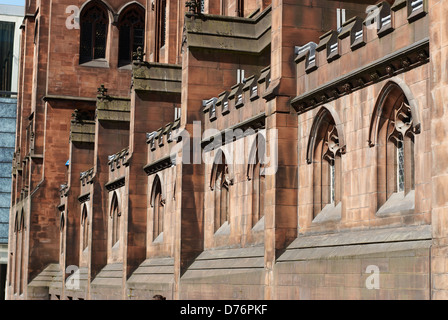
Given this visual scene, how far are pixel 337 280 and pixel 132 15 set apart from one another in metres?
38.9

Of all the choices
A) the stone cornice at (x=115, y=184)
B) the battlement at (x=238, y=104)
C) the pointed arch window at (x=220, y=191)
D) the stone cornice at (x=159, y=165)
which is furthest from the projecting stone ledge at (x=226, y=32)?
the stone cornice at (x=115, y=184)

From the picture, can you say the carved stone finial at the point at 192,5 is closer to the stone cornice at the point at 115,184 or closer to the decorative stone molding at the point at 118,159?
the decorative stone molding at the point at 118,159

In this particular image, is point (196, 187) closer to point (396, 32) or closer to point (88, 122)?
point (396, 32)

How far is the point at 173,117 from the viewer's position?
3247cm

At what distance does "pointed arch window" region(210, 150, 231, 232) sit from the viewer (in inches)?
986

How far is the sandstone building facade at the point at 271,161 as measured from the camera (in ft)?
49.8

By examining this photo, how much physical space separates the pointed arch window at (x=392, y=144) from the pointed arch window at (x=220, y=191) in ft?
28.6

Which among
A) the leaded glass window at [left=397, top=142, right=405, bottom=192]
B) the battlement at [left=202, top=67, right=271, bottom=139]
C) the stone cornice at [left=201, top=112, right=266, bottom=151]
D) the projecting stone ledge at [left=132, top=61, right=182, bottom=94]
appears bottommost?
the leaded glass window at [left=397, top=142, right=405, bottom=192]

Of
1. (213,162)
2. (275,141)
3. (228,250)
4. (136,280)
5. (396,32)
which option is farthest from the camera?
(136,280)

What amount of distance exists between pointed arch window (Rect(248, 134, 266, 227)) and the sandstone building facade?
4cm

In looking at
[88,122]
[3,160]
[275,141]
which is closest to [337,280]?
[275,141]

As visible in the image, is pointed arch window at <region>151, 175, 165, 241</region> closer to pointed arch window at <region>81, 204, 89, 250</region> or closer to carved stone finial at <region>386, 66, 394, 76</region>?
pointed arch window at <region>81, 204, 89, 250</region>

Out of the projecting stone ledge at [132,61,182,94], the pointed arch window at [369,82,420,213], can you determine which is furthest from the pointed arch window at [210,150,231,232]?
the pointed arch window at [369,82,420,213]

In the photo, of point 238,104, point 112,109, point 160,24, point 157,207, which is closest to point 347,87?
point 238,104
